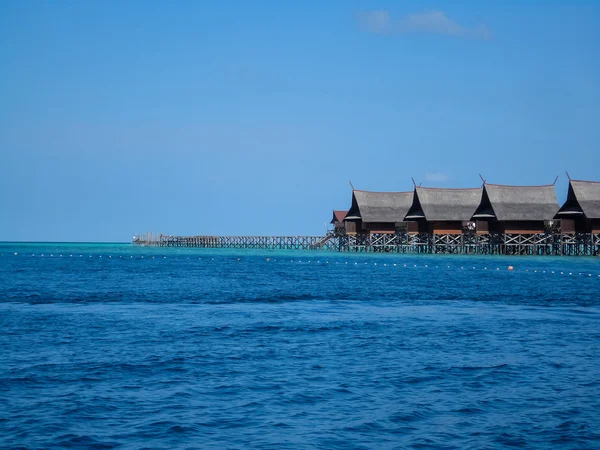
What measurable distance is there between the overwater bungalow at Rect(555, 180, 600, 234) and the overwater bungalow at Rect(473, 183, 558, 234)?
1.14 meters

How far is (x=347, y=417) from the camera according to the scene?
8422mm

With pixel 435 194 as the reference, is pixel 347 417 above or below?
below

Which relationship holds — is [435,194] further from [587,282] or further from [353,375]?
[353,375]

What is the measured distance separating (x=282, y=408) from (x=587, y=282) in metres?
23.7

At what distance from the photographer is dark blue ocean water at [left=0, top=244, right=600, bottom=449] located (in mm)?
7859

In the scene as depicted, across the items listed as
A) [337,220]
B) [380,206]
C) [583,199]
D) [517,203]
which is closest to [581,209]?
[583,199]

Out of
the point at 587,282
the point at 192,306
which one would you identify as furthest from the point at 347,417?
the point at 587,282

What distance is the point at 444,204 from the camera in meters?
57.1

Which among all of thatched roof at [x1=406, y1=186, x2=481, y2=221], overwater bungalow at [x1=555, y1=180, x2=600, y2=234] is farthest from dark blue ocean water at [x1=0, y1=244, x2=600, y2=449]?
thatched roof at [x1=406, y1=186, x2=481, y2=221]

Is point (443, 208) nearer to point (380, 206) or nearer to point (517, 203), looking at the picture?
point (517, 203)

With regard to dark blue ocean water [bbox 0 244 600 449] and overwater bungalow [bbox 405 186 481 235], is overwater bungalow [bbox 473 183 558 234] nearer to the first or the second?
overwater bungalow [bbox 405 186 481 235]

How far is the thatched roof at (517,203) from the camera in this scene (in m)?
52.5

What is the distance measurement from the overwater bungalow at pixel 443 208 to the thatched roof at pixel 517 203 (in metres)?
2.24

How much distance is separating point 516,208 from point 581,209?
4.61m
